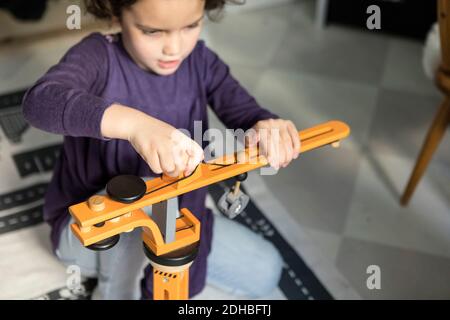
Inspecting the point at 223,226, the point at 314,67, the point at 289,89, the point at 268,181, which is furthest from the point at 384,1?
the point at 223,226

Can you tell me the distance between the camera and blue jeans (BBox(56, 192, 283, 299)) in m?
0.93

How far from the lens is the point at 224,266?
1030 mm

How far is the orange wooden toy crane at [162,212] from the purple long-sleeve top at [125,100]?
0.15 metres

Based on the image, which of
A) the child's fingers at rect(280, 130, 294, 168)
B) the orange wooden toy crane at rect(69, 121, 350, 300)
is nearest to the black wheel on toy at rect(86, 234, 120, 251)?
the orange wooden toy crane at rect(69, 121, 350, 300)

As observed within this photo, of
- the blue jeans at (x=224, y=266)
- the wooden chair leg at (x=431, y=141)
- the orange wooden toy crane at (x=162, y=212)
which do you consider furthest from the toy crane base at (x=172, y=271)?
the wooden chair leg at (x=431, y=141)

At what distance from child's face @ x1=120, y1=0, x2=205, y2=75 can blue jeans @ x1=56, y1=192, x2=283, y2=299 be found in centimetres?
31

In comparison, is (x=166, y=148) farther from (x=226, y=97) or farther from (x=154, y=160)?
(x=226, y=97)

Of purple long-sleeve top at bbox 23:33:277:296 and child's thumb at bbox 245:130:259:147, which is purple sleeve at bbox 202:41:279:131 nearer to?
purple long-sleeve top at bbox 23:33:277:296

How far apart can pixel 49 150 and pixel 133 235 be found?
59 cm

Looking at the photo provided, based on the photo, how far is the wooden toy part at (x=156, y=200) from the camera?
61 cm

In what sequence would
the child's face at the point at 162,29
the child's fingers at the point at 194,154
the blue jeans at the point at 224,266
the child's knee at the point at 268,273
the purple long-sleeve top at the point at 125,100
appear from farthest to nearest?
the child's knee at the point at 268,273 < the blue jeans at the point at 224,266 < the purple long-sleeve top at the point at 125,100 < the child's face at the point at 162,29 < the child's fingers at the point at 194,154

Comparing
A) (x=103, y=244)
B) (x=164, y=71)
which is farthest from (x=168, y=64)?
(x=103, y=244)

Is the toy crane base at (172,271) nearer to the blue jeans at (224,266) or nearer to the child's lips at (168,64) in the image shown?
the blue jeans at (224,266)
